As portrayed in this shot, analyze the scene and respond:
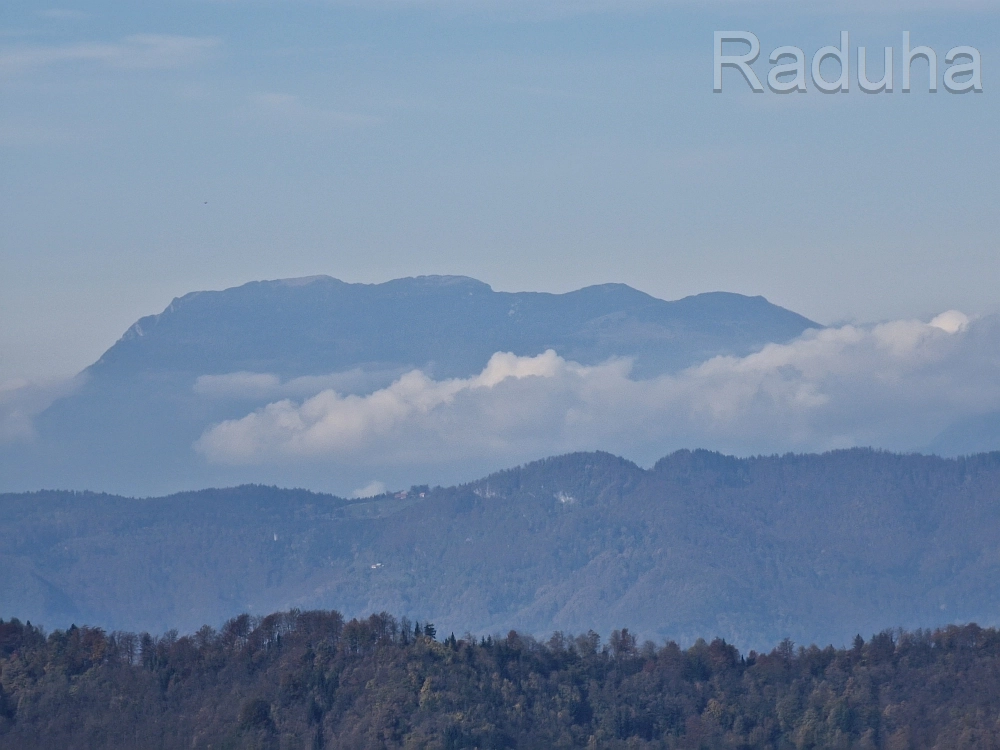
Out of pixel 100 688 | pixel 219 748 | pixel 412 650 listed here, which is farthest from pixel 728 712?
pixel 100 688

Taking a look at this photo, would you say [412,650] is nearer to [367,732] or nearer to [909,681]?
[367,732]

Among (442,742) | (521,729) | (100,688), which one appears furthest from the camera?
(100,688)

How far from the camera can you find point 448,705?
176 meters

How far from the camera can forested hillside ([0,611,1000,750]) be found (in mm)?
175750

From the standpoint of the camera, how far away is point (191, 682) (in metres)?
195

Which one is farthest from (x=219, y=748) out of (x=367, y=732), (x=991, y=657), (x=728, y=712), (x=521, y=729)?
(x=991, y=657)

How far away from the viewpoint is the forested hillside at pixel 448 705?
17575 cm

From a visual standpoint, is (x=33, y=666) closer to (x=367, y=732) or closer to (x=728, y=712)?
(x=367, y=732)

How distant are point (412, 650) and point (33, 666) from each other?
3984 centimetres

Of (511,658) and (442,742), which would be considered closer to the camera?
(442,742)

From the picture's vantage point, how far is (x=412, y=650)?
621 ft

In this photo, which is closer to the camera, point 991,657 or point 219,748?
point 219,748

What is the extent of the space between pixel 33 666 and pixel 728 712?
6919 centimetres

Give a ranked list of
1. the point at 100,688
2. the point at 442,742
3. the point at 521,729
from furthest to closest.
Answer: the point at 100,688 → the point at 521,729 → the point at 442,742
